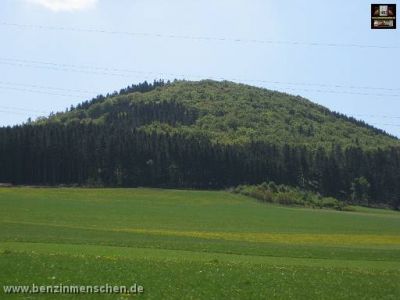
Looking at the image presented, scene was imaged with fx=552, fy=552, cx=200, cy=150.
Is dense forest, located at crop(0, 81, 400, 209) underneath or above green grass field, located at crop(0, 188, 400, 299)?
above

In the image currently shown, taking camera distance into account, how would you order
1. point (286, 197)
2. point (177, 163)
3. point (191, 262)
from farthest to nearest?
point (177, 163) < point (286, 197) < point (191, 262)

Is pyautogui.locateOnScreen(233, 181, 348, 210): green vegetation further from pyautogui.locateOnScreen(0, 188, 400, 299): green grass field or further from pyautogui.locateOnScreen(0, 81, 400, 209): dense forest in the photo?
pyautogui.locateOnScreen(0, 188, 400, 299): green grass field

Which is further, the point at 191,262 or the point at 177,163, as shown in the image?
the point at 177,163

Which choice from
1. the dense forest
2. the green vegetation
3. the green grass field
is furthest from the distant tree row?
the green grass field

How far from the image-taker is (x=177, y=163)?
175375 mm

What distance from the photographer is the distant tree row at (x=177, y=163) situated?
161 metres

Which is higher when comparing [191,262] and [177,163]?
[177,163]

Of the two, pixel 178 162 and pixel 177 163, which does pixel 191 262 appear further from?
pixel 178 162

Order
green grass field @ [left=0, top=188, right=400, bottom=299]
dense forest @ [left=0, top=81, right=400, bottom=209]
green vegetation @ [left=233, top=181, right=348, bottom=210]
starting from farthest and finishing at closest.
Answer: dense forest @ [left=0, top=81, right=400, bottom=209], green vegetation @ [left=233, top=181, right=348, bottom=210], green grass field @ [left=0, top=188, right=400, bottom=299]

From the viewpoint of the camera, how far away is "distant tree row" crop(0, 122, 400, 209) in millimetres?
160875

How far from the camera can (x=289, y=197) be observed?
141 metres

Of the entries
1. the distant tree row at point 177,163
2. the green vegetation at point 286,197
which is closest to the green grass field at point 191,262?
the green vegetation at point 286,197

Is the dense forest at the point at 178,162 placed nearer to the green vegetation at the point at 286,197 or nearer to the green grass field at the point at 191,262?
the green vegetation at the point at 286,197

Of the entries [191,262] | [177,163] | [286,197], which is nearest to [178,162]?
[177,163]
